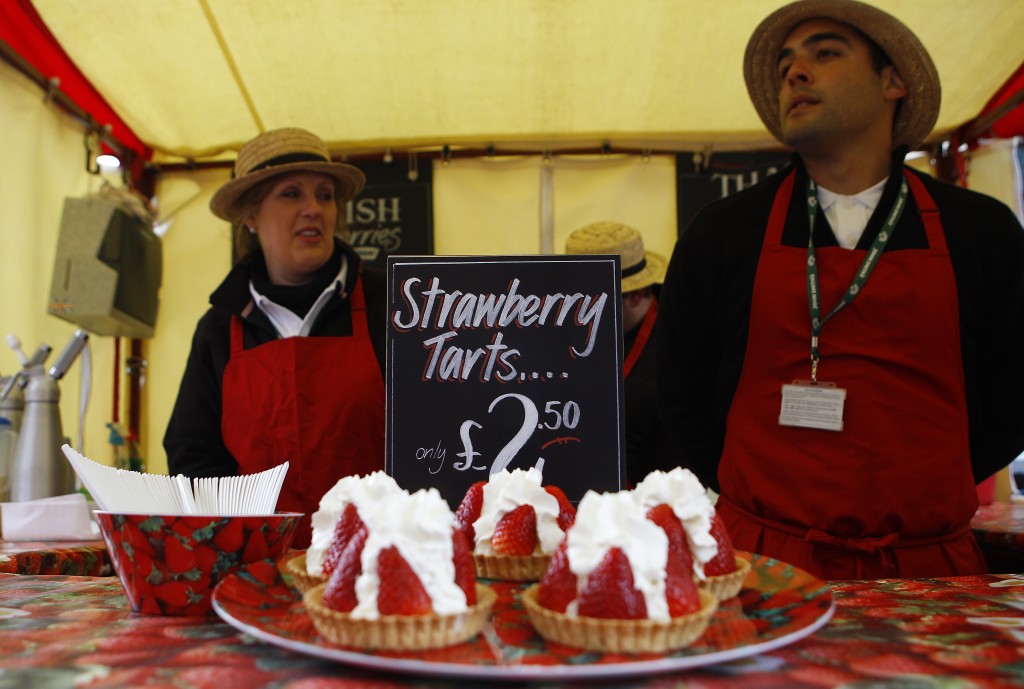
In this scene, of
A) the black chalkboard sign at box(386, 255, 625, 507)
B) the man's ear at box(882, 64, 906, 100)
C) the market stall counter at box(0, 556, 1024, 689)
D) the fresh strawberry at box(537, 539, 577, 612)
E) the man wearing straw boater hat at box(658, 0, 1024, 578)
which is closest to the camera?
the market stall counter at box(0, 556, 1024, 689)

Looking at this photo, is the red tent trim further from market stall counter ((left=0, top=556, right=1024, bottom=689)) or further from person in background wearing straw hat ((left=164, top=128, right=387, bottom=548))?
market stall counter ((left=0, top=556, right=1024, bottom=689))

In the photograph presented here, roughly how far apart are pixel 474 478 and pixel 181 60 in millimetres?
2553

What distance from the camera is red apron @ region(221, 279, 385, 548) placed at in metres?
2.15

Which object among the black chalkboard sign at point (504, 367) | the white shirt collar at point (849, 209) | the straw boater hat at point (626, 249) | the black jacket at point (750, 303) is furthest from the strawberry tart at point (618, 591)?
the straw boater hat at point (626, 249)

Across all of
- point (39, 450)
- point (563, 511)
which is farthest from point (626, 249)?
point (563, 511)

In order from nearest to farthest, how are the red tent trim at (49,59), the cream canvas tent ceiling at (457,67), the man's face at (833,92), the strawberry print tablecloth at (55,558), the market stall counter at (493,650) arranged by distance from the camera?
the market stall counter at (493,650) < the strawberry print tablecloth at (55,558) < the man's face at (833,92) < the red tent trim at (49,59) < the cream canvas tent ceiling at (457,67)

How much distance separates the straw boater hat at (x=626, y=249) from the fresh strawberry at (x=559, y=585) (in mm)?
2275

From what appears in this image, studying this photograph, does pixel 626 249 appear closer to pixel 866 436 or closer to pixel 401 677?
pixel 866 436

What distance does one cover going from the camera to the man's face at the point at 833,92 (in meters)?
1.94

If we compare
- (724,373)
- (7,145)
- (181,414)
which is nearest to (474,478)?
(724,373)

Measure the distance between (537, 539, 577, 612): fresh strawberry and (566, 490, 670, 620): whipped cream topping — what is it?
1 cm

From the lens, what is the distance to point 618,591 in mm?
791

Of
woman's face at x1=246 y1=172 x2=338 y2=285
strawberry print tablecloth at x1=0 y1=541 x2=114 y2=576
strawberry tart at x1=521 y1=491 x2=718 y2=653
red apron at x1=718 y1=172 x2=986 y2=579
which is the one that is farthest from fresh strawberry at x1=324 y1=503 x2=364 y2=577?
woman's face at x1=246 y1=172 x2=338 y2=285

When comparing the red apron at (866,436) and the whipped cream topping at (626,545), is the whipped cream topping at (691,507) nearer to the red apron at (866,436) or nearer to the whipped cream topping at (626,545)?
the whipped cream topping at (626,545)
